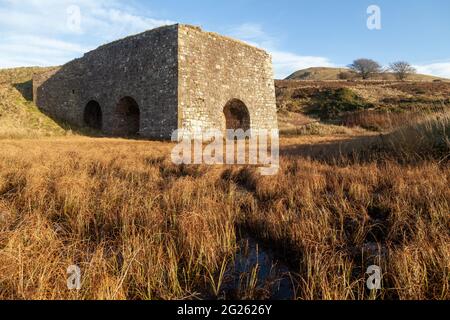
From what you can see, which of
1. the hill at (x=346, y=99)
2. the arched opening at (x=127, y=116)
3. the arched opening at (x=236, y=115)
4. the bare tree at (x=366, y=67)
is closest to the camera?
the arched opening at (x=127, y=116)

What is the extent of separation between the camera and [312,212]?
11.1 ft

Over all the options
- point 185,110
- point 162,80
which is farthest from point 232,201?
point 162,80

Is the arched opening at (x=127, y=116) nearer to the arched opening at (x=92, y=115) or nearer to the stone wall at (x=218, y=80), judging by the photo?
the arched opening at (x=92, y=115)

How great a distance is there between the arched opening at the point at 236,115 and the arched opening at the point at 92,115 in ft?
26.4

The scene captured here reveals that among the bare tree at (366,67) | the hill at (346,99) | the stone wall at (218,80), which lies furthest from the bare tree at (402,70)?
the stone wall at (218,80)

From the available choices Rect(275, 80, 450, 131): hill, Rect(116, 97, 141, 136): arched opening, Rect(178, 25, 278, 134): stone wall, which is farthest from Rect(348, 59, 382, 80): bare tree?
Rect(116, 97, 141, 136): arched opening

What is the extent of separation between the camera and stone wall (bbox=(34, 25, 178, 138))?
13.9 m

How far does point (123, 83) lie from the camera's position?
50.9ft

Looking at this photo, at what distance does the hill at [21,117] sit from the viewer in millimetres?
13495

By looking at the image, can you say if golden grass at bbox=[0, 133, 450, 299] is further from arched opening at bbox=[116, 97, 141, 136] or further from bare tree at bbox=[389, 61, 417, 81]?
bare tree at bbox=[389, 61, 417, 81]

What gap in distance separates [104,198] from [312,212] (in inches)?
104

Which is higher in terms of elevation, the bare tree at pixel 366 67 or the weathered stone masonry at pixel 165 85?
the bare tree at pixel 366 67

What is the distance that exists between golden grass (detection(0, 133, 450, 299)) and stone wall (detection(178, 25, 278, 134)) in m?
8.95
